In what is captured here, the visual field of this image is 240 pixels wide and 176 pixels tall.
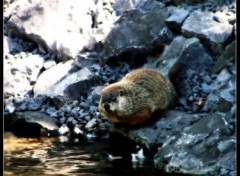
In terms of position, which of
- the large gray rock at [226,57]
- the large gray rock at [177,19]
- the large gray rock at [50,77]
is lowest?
the large gray rock at [226,57]

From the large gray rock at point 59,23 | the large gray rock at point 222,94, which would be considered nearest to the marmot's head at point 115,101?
the large gray rock at point 222,94

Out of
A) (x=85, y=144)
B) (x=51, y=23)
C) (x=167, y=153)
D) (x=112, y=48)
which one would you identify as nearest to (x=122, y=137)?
(x=85, y=144)

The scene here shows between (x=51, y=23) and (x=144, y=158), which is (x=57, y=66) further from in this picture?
(x=144, y=158)

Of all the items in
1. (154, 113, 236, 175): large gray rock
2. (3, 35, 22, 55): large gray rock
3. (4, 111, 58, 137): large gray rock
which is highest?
(3, 35, 22, 55): large gray rock

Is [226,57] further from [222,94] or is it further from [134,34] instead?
[134,34]

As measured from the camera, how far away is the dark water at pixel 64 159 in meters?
6.69

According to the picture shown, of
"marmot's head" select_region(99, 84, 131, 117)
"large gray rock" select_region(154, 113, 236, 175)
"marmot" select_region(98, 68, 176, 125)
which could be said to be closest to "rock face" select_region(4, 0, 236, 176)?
"large gray rock" select_region(154, 113, 236, 175)

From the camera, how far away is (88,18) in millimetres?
11898

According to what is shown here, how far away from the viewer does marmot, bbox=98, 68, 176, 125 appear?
7886 mm

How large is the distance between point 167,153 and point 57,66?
465 centimetres

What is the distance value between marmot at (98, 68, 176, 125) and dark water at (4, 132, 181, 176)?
1.84 feet

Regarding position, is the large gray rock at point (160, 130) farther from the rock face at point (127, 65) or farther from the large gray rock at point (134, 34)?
the large gray rock at point (134, 34)

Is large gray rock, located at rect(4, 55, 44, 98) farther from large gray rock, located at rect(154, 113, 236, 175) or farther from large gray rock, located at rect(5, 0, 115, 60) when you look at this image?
large gray rock, located at rect(154, 113, 236, 175)

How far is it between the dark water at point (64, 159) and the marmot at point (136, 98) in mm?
560
